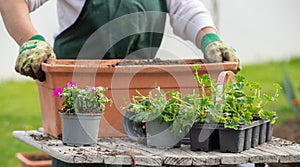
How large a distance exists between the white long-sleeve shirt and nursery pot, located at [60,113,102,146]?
0.61 metres

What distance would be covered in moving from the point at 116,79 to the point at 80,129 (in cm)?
25

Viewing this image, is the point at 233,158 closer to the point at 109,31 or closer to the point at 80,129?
the point at 80,129

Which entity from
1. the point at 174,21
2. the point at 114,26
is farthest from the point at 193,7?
the point at 114,26

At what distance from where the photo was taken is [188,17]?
8.54 ft

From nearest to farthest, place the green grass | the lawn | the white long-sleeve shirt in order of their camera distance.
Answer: the white long-sleeve shirt, the green grass, the lawn

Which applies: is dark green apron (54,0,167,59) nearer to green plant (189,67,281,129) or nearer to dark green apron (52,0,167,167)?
dark green apron (52,0,167,167)

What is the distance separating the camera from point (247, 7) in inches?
236

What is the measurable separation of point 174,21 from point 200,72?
20.5 inches

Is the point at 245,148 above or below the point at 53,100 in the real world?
below

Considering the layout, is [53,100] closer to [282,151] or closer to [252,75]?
[282,151]

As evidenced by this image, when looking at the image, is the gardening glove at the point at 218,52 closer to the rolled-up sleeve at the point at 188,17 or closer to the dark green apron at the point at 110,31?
the rolled-up sleeve at the point at 188,17

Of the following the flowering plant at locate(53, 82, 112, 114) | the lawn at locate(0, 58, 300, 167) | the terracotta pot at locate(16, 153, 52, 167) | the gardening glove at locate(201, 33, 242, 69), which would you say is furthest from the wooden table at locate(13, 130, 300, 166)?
the lawn at locate(0, 58, 300, 167)

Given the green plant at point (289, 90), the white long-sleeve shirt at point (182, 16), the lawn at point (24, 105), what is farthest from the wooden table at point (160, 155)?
the lawn at point (24, 105)

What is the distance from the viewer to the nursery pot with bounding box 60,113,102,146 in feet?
6.40
